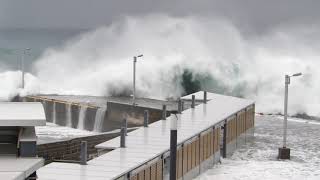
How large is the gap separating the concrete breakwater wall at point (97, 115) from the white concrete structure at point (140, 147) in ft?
19.1

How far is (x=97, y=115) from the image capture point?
108 ft

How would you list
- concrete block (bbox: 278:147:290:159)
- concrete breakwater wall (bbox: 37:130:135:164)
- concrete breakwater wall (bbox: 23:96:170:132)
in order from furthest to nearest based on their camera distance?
concrete breakwater wall (bbox: 23:96:170:132) → concrete block (bbox: 278:147:290:159) → concrete breakwater wall (bbox: 37:130:135:164)

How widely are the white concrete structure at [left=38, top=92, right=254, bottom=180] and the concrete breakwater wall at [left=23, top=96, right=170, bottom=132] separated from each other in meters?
5.83

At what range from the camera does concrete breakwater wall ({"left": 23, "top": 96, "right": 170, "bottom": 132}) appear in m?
31.1

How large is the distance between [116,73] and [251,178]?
3433cm

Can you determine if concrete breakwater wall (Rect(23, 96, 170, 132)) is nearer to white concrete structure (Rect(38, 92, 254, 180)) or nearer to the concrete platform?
white concrete structure (Rect(38, 92, 254, 180))

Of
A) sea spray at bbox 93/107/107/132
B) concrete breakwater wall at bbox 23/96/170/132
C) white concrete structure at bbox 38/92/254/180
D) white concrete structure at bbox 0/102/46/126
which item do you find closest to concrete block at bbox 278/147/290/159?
white concrete structure at bbox 38/92/254/180

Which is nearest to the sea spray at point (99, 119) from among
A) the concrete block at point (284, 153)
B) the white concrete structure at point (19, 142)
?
the concrete block at point (284, 153)

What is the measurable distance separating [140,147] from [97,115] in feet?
55.6

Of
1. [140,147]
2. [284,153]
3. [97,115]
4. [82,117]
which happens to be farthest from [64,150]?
[82,117]

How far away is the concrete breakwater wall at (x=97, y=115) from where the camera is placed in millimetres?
31109

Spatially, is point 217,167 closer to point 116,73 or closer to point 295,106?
point 295,106

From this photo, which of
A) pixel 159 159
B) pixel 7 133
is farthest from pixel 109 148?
pixel 7 133

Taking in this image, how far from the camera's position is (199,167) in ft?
63.1
